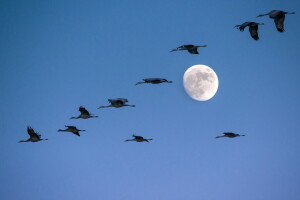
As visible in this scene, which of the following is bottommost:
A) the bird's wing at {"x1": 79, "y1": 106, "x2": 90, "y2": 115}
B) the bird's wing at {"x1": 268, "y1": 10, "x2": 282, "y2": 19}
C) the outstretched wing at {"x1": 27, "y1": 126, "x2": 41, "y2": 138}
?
the outstretched wing at {"x1": 27, "y1": 126, "x2": 41, "y2": 138}

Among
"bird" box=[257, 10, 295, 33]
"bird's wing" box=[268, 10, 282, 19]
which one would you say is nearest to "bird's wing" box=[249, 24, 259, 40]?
"bird's wing" box=[268, 10, 282, 19]

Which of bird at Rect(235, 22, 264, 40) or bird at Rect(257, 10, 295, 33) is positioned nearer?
bird at Rect(257, 10, 295, 33)

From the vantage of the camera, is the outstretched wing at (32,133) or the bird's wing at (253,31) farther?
the outstretched wing at (32,133)

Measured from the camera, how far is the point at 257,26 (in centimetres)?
3778

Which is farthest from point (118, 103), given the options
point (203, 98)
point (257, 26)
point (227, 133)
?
point (203, 98)

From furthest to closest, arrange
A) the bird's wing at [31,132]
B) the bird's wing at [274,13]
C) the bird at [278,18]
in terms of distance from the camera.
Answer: the bird's wing at [31,132]
the bird at [278,18]
the bird's wing at [274,13]

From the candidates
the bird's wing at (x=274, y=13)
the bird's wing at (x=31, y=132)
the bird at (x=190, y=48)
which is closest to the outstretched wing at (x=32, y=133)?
the bird's wing at (x=31, y=132)

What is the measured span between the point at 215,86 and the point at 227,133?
51.3 feet

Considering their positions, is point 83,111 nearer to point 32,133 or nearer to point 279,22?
point 32,133

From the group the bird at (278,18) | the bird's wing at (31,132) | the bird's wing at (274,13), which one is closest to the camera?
the bird's wing at (274,13)

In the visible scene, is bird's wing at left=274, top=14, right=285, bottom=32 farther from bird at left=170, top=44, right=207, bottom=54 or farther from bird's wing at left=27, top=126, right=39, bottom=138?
bird's wing at left=27, top=126, right=39, bottom=138

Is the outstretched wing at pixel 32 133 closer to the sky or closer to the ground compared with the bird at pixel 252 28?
closer to the ground

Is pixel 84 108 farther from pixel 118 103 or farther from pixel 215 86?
pixel 215 86

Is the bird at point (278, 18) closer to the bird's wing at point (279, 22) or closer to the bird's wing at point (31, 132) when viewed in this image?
the bird's wing at point (279, 22)
